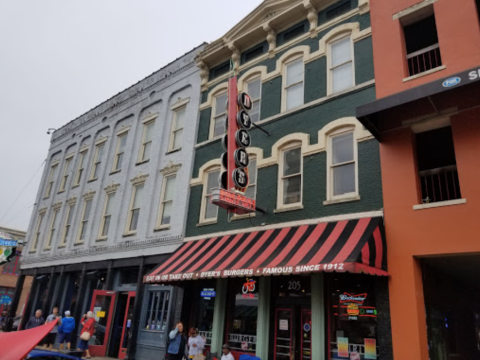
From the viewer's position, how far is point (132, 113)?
21484 millimetres

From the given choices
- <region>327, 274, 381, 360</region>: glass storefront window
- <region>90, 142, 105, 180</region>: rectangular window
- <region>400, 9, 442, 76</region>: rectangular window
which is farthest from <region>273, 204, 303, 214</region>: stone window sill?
<region>90, 142, 105, 180</region>: rectangular window

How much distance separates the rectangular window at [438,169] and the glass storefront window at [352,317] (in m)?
2.86

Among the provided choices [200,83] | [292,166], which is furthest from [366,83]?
[200,83]

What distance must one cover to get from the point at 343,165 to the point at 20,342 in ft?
31.3

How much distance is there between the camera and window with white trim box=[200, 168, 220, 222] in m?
15.1

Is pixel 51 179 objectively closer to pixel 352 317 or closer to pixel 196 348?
pixel 196 348

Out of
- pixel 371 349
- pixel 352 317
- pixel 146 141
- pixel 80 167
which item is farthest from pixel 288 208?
pixel 80 167

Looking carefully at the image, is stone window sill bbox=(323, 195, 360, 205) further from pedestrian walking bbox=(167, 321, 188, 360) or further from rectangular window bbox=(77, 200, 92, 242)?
rectangular window bbox=(77, 200, 92, 242)

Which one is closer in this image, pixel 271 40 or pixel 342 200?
pixel 342 200

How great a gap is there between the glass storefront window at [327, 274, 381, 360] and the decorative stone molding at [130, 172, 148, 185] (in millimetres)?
10972

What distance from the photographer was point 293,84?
46.9 ft

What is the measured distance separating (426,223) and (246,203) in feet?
16.4

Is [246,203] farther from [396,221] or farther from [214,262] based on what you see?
[396,221]

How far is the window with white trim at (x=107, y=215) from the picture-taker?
19844 mm
